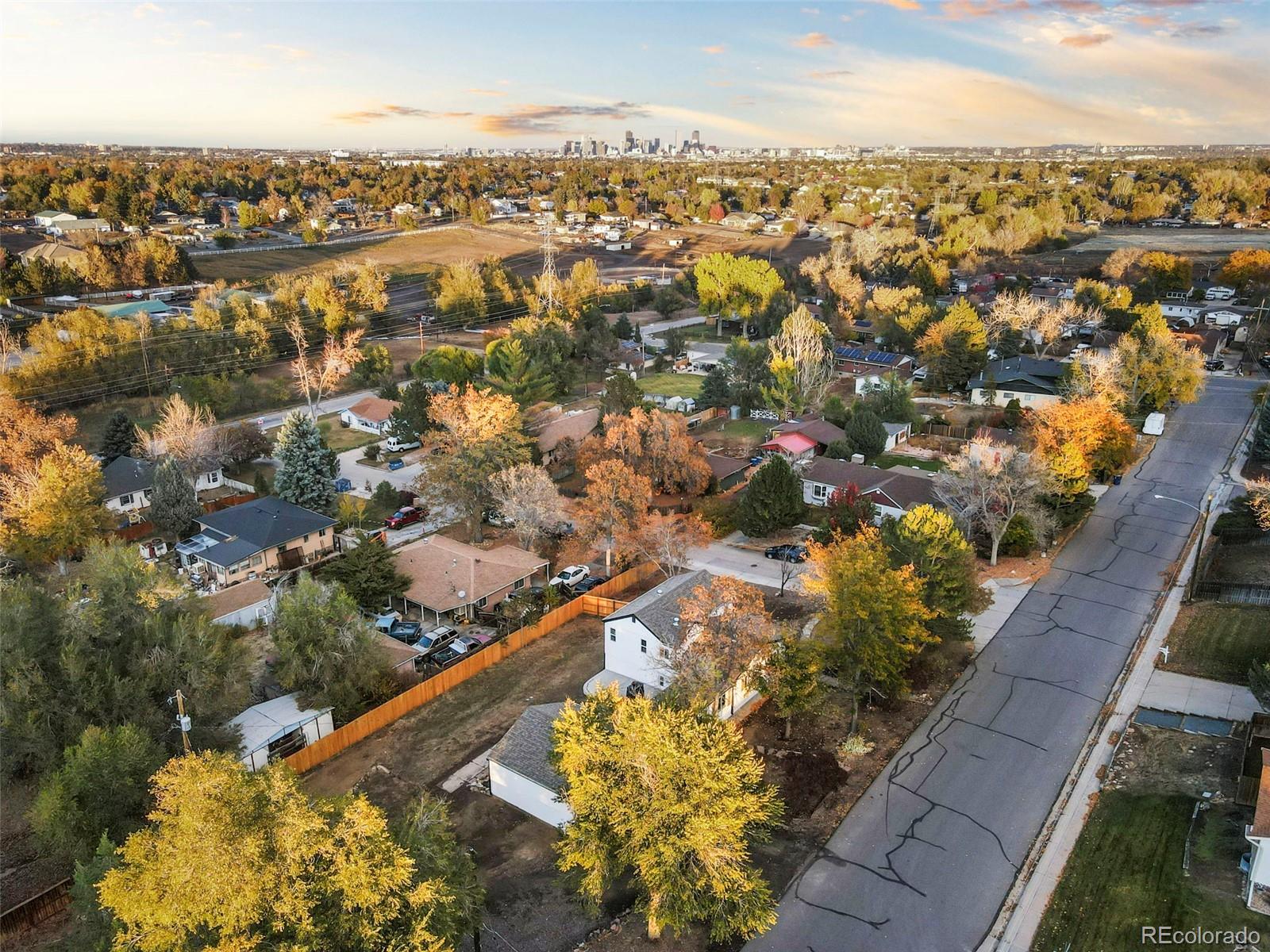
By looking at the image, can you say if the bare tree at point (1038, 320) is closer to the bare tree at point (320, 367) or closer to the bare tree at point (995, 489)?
the bare tree at point (995, 489)

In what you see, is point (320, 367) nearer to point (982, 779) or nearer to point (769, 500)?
point (769, 500)

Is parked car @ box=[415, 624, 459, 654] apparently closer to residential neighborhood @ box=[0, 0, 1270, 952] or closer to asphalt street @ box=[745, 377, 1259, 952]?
residential neighborhood @ box=[0, 0, 1270, 952]

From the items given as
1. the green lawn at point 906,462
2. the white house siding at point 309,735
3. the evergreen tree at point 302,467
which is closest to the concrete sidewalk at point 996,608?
the green lawn at point 906,462

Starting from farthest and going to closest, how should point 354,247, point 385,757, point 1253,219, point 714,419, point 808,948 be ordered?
point 1253,219
point 354,247
point 714,419
point 385,757
point 808,948

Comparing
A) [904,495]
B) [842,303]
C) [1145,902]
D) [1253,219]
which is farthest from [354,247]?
[1253,219]

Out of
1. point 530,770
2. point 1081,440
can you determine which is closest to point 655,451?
point 1081,440

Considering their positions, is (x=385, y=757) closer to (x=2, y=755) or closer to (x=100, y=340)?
(x=2, y=755)
